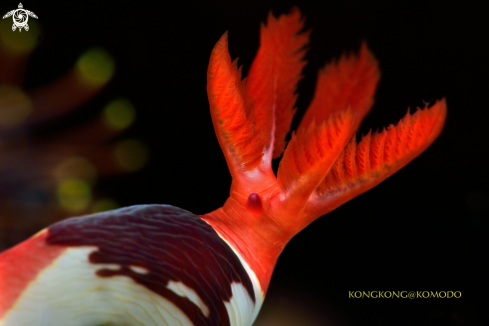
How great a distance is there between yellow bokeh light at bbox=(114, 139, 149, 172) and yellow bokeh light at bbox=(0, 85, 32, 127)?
30 cm

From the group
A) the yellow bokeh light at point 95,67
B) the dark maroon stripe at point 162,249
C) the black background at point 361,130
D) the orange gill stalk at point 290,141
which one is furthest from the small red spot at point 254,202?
the yellow bokeh light at point 95,67

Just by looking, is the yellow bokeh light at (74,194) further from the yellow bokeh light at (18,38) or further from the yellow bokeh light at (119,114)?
the yellow bokeh light at (18,38)

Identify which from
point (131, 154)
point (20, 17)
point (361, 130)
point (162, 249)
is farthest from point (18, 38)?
point (361, 130)

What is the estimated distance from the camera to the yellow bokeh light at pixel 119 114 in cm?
129

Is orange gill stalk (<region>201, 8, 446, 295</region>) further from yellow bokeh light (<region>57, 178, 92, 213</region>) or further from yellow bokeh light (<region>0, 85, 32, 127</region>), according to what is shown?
yellow bokeh light (<region>0, 85, 32, 127</region>)

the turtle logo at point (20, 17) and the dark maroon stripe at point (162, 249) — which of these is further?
the turtle logo at point (20, 17)

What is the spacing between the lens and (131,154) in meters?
1.35

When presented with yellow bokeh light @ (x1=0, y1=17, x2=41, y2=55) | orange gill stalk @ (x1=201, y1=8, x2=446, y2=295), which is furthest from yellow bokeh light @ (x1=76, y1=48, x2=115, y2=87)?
orange gill stalk @ (x1=201, y1=8, x2=446, y2=295)

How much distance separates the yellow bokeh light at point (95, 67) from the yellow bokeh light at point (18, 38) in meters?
0.14

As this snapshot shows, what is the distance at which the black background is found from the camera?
4.49 feet

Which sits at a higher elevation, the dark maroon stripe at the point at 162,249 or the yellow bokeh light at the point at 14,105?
the yellow bokeh light at the point at 14,105

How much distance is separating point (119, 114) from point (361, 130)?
86 cm

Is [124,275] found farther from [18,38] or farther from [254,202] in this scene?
[18,38]

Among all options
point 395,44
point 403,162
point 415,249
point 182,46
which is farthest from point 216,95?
point 415,249
